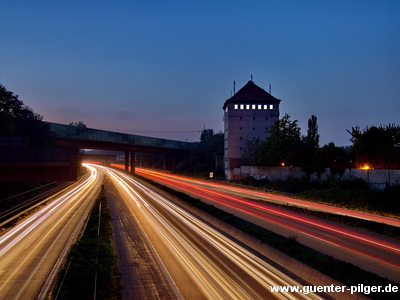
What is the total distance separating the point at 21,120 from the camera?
6144cm

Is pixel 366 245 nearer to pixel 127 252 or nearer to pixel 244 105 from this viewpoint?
pixel 127 252

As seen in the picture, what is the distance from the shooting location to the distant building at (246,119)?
3014 inches

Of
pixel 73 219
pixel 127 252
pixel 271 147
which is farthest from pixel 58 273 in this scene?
pixel 271 147

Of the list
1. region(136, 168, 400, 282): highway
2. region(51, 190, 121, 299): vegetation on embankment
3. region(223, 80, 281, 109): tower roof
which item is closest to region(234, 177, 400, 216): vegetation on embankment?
region(136, 168, 400, 282): highway

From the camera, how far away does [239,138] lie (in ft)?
251

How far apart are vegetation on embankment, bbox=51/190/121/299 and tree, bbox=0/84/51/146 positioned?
4555 cm

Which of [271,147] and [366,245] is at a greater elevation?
[271,147]

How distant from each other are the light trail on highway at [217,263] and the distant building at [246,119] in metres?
52.7

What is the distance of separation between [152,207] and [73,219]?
8.52m

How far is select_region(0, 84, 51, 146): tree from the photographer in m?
58.2

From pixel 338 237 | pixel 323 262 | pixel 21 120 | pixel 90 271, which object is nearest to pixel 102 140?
pixel 21 120

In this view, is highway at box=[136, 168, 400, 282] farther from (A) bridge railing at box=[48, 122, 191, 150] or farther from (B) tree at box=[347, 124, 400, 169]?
(A) bridge railing at box=[48, 122, 191, 150]

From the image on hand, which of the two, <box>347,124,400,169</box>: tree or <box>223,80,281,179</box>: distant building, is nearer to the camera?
<box>347,124,400,169</box>: tree

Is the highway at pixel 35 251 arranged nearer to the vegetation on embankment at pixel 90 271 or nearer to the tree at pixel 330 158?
the vegetation on embankment at pixel 90 271
